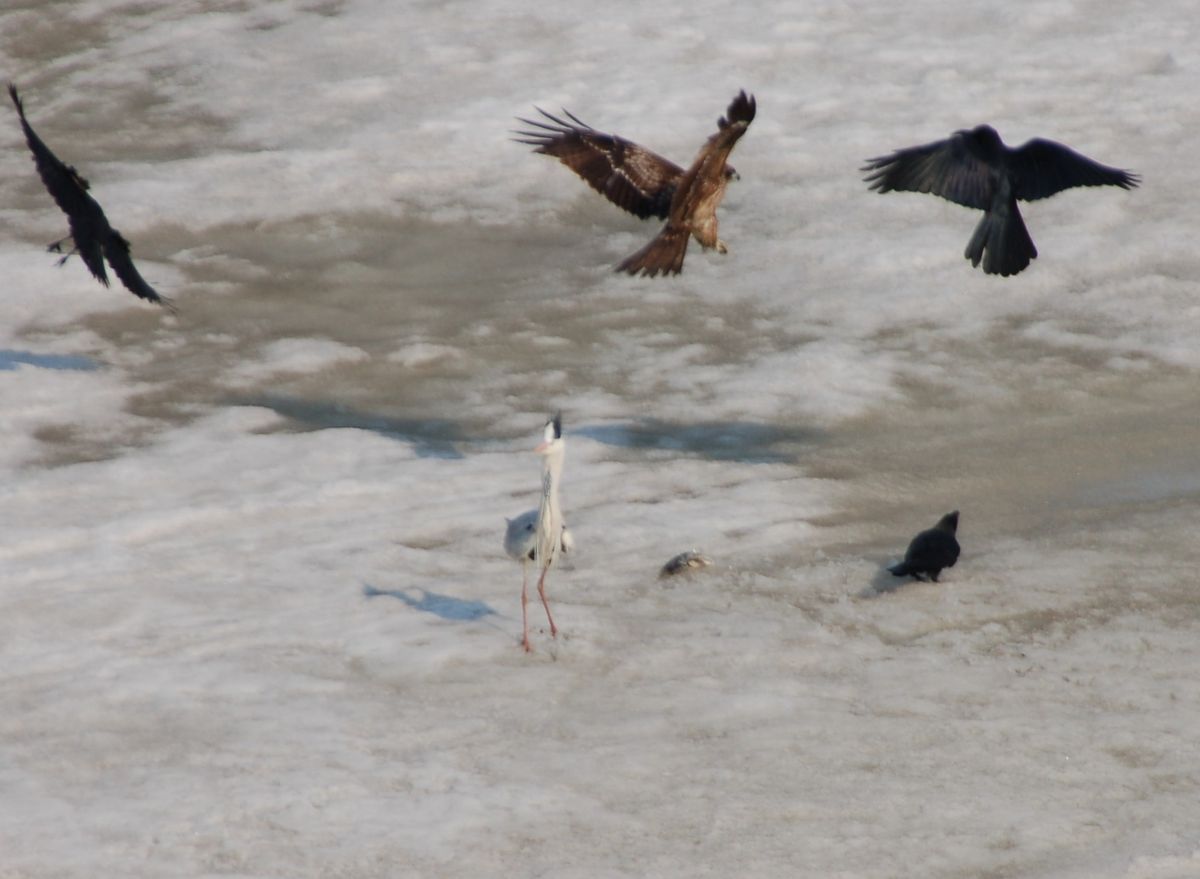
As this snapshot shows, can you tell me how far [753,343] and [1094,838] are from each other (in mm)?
5389

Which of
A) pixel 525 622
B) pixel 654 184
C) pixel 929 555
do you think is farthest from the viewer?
pixel 654 184

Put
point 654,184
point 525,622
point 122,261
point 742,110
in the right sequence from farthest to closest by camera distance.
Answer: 1. point 654,184
2. point 122,261
3. point 742,110
4. point 525,622

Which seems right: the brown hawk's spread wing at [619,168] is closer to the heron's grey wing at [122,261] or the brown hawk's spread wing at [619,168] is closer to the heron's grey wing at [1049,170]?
the heron's grey wing at [1049,170]

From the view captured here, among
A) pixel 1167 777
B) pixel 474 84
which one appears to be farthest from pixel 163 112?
pixel 1167 777

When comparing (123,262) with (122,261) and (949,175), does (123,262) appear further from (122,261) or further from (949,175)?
(949,175)

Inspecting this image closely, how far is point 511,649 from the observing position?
253 inches

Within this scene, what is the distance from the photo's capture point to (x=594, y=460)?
848 cm

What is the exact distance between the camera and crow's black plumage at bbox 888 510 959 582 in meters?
6.78

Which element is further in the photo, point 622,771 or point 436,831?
point 622,771

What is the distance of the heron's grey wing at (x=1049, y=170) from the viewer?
8.17 metres

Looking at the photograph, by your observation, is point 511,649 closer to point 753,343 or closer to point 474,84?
point 753,343

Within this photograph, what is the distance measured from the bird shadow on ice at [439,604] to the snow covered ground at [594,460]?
30mm

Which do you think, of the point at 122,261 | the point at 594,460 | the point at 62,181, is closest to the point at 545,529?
the point at 594,460

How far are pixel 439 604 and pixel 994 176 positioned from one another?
368cm
